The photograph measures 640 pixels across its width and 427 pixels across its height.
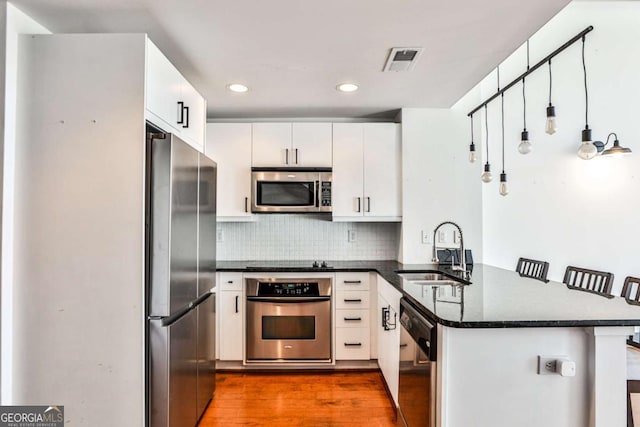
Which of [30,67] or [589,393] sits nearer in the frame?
[589,393]

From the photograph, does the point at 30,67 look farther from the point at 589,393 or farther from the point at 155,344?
the point at 589,393

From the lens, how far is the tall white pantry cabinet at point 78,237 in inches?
65.5

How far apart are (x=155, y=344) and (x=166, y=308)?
0.18 m

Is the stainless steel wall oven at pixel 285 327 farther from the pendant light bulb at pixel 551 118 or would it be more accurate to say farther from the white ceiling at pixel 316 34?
the pendant light bulb at pixel 551 118

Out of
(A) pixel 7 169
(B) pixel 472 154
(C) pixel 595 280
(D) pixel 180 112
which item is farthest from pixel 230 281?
(C) pixel 595 280

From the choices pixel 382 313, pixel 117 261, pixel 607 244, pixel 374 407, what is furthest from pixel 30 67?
pixel 607 244

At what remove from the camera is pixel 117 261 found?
5.51 feet

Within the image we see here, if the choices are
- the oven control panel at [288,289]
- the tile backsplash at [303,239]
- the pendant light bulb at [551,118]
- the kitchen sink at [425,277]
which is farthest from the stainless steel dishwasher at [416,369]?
the tile backsplash at [303,239]

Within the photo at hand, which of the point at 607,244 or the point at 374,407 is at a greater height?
the point at 607,244

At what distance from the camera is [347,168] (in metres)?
3.39

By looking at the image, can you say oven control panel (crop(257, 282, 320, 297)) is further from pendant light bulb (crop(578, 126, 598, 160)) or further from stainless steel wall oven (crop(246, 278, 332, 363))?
pendant light bulb (crop(578, 126, 598, 160))

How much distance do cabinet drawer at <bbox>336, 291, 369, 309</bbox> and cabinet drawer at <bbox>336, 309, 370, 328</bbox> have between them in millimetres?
53

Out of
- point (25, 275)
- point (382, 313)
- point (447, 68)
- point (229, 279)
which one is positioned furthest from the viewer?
point (229, 279)

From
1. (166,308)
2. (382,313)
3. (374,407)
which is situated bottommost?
(374,407)
